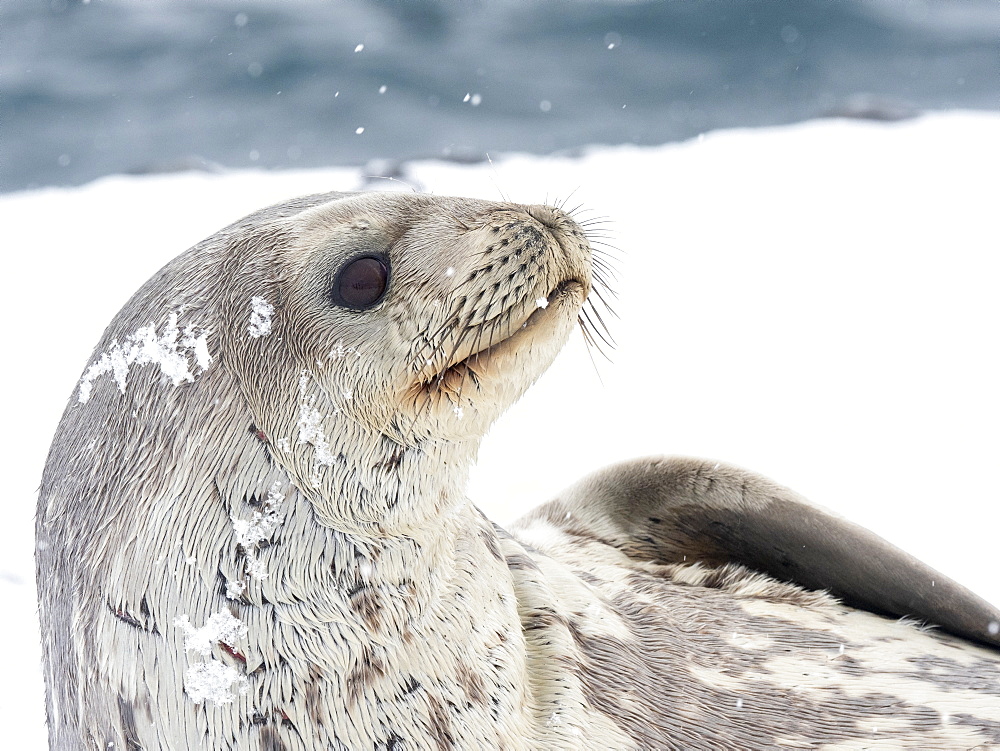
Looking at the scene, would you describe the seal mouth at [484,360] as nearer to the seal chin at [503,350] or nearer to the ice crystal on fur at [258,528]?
the seal chin at [503,350]

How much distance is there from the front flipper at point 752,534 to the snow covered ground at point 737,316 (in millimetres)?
1042

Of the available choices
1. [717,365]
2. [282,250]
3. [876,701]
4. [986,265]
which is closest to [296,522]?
Answer: [282,250]

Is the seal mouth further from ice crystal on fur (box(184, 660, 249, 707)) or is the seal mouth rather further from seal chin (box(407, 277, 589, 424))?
ice crystal on fur (box(184, 660, 249, 707))

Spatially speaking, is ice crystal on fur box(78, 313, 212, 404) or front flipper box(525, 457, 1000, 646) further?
front flipper box(525, 457, 1000, 646)

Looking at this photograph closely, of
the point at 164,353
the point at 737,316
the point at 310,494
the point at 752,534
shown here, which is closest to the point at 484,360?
the point at 310,494

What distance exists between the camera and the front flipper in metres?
2.48

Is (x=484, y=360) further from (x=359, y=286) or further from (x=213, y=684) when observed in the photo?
(x=213, y=684)

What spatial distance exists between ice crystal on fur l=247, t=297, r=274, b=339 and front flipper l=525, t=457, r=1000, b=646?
3.96 ft

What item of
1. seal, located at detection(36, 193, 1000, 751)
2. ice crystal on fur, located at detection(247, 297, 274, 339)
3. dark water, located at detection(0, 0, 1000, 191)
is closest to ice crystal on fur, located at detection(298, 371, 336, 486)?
seal, located at detection(36, 193, 1000, 751)

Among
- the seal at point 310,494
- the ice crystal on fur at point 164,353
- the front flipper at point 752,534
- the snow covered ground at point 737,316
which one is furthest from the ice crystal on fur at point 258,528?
the snow covered ground at point 737,316

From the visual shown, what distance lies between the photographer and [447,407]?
5.28 ft

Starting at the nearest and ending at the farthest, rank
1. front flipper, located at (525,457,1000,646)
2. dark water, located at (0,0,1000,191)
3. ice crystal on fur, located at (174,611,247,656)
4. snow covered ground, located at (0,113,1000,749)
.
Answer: ice crystal on fur, located at (174,611,247,656) < front flipper, located at (525,457,1000,646) < snow covered ground, located at (0,113,1000,749) < dark water, located at (0,0,1000,191)

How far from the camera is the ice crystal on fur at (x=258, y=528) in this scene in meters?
1.57

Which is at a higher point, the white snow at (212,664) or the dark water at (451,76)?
the dark water at (451,76)
